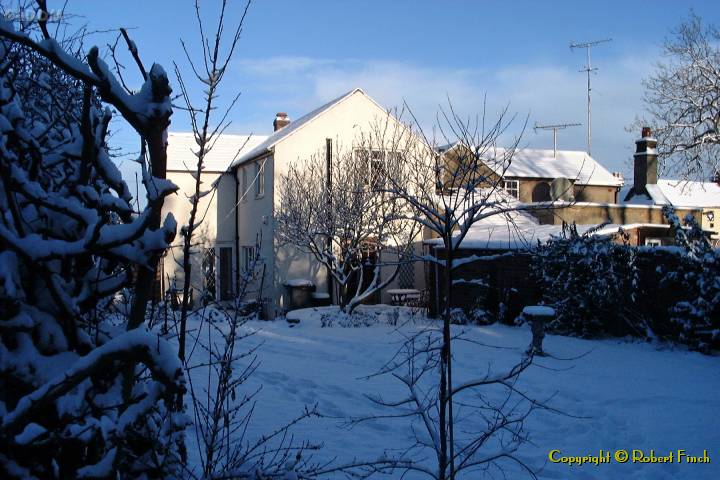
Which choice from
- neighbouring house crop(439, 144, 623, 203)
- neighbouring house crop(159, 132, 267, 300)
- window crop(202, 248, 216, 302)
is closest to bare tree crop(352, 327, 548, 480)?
window crop(202, 248, 216, 302)

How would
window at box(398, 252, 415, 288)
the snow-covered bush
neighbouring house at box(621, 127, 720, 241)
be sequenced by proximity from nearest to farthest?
the snow-covered bush → window at box(398, 252, 415, 288) → neighbouring house at box(621, 127, 720, 241)

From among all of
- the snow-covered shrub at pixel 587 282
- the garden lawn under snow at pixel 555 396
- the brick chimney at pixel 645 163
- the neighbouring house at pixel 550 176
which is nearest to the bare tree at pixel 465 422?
the garden lawn under snow at pixel 555 396

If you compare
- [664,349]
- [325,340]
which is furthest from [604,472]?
[325,340]

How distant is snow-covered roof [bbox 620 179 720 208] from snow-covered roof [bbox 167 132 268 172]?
16.2m

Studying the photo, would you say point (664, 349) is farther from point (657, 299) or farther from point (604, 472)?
point (604, 472)

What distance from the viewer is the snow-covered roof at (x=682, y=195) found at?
25641mm

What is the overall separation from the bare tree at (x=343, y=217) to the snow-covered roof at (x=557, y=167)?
10141mm

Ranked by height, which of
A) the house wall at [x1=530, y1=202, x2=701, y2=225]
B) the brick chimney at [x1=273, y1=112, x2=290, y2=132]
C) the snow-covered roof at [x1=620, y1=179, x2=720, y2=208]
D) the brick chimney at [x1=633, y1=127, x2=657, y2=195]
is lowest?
the house wall at [x1=530, y1=202, x2=701, y2=225]

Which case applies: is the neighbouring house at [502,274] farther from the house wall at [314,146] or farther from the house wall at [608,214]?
the house wall at [314,146]

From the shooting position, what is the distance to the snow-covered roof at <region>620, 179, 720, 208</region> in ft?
84.1

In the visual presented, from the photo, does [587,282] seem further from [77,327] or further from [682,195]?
[682,195]

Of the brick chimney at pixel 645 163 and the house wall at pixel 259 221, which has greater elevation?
the brick chimney at pixel 645 163

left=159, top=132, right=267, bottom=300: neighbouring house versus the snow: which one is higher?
left=159, top=132, right=267, bottom=300: neighbouring house

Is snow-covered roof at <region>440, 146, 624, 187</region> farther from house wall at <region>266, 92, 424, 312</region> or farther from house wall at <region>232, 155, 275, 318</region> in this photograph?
house wall at <region>232, 155, 275, 318</region>
